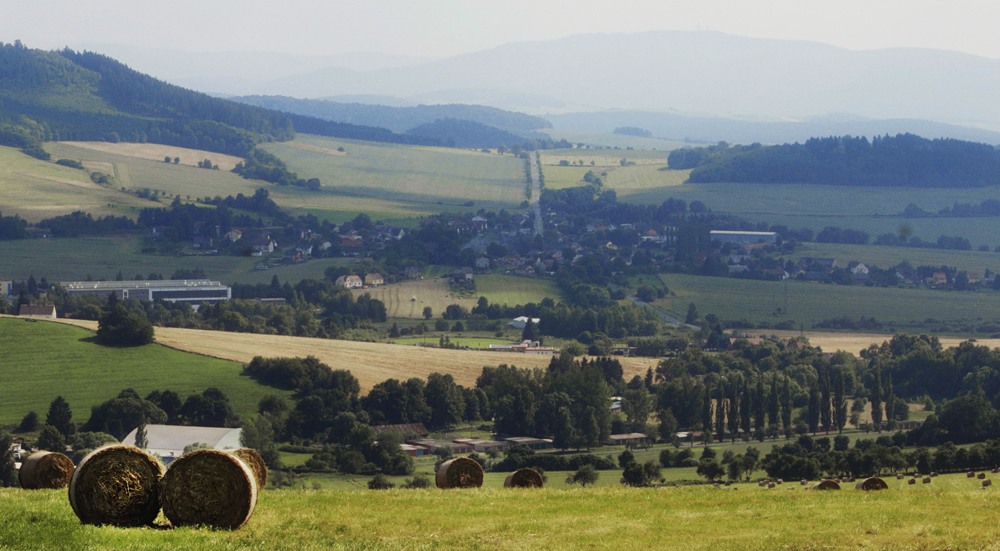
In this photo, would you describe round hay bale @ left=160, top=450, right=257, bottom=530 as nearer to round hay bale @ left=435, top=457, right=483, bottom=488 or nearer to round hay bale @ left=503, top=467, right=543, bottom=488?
round hay bale @ left=435, top=457, right=483, bottom=488

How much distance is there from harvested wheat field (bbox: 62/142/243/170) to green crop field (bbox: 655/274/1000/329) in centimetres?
10310

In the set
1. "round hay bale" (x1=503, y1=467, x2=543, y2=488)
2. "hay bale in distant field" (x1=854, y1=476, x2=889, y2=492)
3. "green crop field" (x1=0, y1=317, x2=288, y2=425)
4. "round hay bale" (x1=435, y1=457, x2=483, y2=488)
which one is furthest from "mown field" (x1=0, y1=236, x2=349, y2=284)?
"hay bale in distant field" (x1=854, y1=476, x2=889, y2=492)

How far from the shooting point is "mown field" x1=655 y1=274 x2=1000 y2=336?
95.7 m

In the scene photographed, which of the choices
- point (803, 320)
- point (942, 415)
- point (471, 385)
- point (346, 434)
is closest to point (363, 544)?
point (346, 434)

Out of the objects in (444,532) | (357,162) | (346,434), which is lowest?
(346,434)

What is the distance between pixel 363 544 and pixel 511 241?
12987 cm

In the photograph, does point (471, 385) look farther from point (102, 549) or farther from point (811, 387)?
point (102, 549)

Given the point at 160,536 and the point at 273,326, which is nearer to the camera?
the point at 160,536

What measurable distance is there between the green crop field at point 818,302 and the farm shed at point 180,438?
6010 centimetres

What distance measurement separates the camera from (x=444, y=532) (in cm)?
1294

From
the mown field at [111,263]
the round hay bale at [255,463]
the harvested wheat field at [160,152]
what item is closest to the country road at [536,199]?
the mown field at [111,263]

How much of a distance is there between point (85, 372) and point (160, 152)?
441 feet

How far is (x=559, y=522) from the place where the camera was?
13734mm

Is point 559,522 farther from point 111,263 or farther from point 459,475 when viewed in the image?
point 111,263
